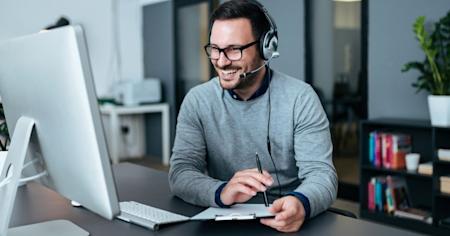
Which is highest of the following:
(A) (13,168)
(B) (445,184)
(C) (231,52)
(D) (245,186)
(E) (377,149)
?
(C) (231,52)

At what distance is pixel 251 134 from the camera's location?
5.15 feet

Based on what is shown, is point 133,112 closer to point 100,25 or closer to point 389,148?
point 100,25

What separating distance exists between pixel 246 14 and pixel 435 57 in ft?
7.00

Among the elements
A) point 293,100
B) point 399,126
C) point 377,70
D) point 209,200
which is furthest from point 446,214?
point 209,200

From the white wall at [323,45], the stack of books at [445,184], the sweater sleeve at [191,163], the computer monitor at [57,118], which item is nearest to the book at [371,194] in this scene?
the stack of books at [445,184]

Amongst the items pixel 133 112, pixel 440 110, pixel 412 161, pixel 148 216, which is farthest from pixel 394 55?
pixel 133 112

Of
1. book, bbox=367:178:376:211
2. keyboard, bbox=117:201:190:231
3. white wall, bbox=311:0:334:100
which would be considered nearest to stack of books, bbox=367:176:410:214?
book, bbox=367:178:376:211

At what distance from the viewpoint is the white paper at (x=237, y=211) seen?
44.2 inches

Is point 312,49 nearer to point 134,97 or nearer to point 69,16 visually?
point 134,97

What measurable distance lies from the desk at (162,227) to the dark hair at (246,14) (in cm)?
57

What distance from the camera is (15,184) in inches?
38.2

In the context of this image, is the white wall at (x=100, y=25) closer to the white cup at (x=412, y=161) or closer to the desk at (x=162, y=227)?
the white cup at (x=412, y=161)

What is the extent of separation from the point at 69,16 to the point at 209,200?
495cm

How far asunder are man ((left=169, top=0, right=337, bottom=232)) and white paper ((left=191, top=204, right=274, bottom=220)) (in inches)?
3.7
